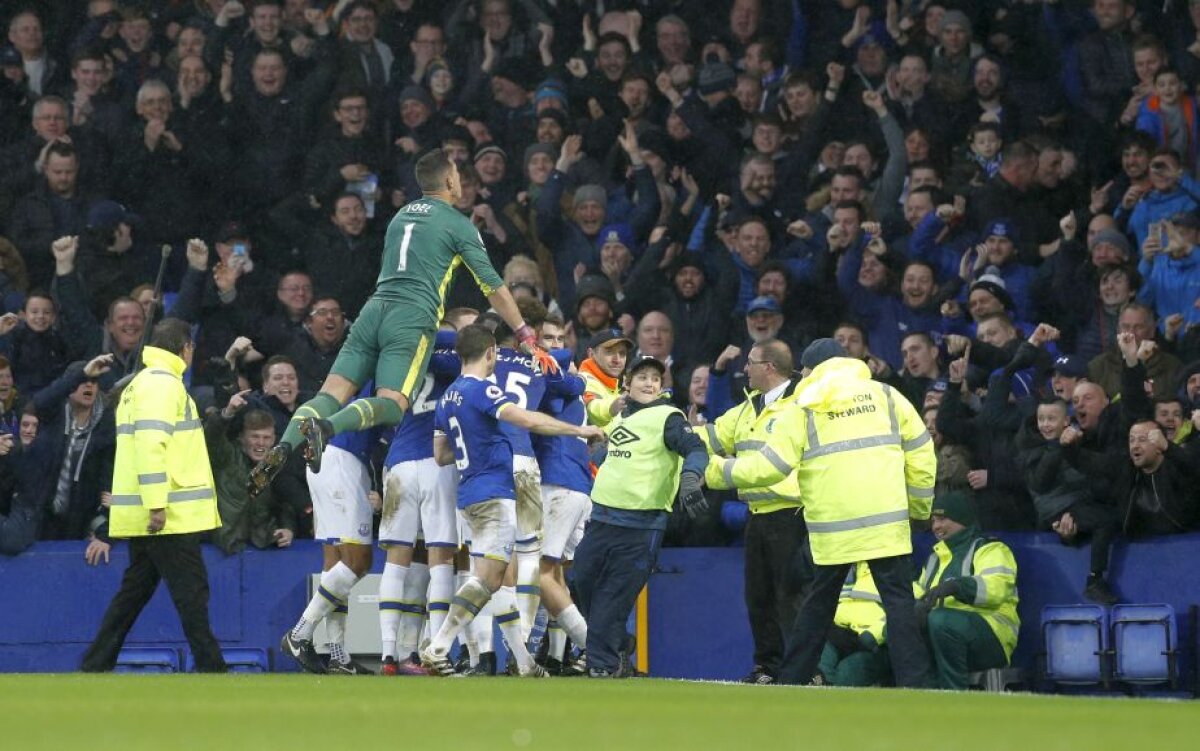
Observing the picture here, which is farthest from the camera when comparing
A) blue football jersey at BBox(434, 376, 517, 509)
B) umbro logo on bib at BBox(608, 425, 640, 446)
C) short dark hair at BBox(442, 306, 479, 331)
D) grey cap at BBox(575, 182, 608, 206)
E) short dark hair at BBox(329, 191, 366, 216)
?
short dark hair at BBox(329, 191, 366, 216)

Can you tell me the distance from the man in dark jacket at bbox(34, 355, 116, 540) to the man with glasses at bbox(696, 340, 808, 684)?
5303 millimetres

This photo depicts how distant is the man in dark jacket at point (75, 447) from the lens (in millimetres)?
15047

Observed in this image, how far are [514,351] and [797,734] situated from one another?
587cm

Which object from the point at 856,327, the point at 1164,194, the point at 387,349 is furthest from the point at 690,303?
the point at 387,349

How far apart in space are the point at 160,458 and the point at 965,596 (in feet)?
16.2

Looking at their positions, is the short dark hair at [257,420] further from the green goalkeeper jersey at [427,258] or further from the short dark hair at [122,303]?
the green goalkeeper jersey at [427,258]

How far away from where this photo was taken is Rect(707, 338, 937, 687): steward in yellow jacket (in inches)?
405


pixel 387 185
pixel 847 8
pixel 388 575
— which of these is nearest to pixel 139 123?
pixel 387 185

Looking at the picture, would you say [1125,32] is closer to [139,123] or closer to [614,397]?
[614,397]

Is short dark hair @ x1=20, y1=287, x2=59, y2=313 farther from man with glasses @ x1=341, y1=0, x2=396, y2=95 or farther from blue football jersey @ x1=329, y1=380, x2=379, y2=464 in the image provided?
blue football jersey @ x1=329, y1=380, x2=379, y2=464

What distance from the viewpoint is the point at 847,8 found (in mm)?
17719

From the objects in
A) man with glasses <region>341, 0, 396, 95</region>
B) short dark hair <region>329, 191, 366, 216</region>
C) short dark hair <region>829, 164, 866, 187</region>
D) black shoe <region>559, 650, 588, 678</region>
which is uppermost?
man with glasses <region>341, 0, 396, 95</region>

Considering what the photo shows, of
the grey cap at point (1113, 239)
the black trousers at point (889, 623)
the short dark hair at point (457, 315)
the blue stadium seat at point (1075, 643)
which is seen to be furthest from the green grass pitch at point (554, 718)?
the grey cap at point (1113, 239)

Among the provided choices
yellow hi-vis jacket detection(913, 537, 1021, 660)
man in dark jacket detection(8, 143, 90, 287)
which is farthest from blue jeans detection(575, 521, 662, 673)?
man in dark jacket detection(8, 143, 90, 287)
